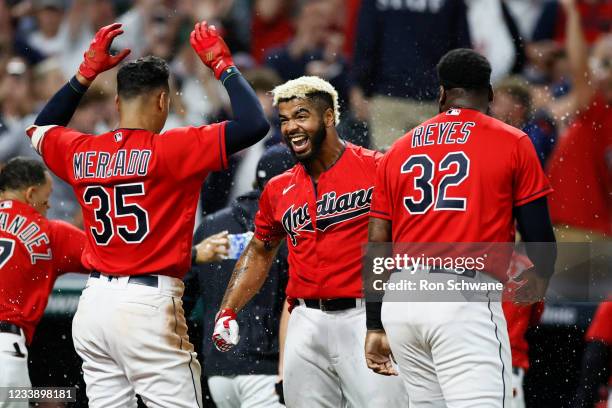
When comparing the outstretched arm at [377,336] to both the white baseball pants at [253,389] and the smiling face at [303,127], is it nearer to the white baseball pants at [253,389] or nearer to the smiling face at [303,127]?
the smiling face at [303,127]

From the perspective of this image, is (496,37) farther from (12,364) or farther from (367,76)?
(12,364)

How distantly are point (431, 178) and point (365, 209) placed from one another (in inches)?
25.1

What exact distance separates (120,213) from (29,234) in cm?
109

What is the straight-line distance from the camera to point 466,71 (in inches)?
167

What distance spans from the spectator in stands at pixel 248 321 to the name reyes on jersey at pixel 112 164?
1228 millimetres

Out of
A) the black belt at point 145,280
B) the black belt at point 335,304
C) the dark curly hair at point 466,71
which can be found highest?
the dark curly hair at point 466,71

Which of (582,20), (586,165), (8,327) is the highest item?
(582,20)

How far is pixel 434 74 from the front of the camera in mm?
7887

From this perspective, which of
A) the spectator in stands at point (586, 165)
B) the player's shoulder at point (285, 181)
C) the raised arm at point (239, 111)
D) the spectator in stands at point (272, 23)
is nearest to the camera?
the raised arm at point (239, 111)

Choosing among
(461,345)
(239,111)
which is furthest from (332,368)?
(239,111)

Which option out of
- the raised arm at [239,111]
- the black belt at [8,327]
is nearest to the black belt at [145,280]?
the raised arm at [239,111]

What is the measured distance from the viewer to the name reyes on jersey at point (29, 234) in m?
5.27

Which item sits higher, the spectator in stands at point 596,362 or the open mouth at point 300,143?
the open mouth at point 300,143

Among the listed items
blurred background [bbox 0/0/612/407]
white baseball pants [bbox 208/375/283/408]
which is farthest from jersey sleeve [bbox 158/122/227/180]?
blurred background [bbox 0/0/612/407]
